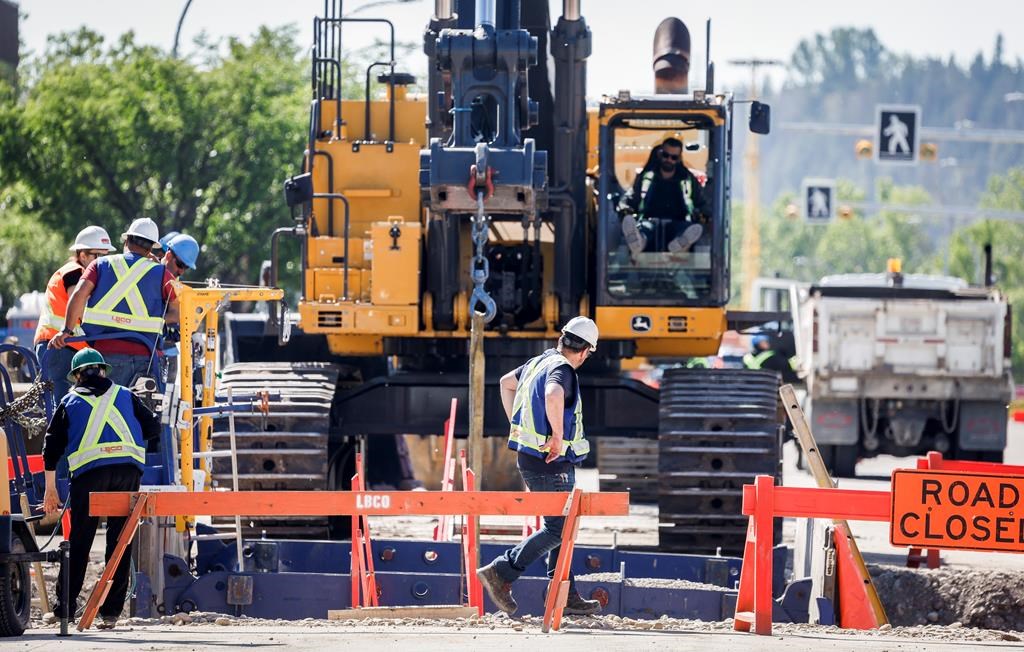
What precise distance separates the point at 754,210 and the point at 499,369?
70.2 m

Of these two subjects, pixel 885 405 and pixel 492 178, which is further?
pixel 885 405

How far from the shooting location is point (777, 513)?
1178cm

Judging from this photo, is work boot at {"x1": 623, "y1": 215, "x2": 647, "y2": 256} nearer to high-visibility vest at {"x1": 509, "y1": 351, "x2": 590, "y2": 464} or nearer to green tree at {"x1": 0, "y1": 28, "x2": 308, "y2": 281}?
high-visibility vest at {"x1": 509, "y1": 351, "x2": 590, "y2": 464}

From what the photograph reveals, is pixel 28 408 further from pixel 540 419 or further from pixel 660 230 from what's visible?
pixel 660 230

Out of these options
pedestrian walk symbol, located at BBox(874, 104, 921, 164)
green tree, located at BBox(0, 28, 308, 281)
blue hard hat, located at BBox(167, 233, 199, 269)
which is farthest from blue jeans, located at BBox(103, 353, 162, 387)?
pedestrian walk symbol, located at BBox(874, 104, 921, 164)

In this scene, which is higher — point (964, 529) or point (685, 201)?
point (685, 201)

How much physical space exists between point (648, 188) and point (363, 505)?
5.67 meters

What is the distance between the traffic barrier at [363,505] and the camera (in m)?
11.6

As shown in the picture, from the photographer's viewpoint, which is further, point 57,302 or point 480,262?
point 480,262

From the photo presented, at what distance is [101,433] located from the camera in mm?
12039

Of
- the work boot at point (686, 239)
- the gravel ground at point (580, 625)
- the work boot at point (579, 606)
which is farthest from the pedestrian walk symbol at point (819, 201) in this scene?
the work boot at point (579, 606)

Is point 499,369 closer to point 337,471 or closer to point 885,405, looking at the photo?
point 337,471

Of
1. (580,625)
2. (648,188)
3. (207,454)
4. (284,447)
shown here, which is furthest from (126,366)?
(648,188)

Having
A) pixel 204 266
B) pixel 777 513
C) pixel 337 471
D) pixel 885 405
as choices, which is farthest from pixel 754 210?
pixel 777 513
